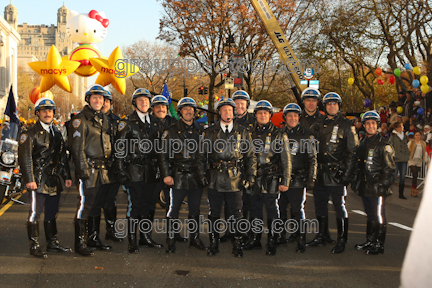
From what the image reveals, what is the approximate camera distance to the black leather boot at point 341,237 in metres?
5.87

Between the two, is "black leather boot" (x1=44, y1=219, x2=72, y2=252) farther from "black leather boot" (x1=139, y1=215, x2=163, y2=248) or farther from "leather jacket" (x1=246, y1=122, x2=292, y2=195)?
"leather jacket" (x1=246, y1=122, x2=292, y2=195)

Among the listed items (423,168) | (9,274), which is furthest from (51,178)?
(423,168)

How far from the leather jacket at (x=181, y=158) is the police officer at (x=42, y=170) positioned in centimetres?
144

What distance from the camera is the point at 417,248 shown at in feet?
4.17

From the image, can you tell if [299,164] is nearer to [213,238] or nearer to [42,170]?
[213,238]

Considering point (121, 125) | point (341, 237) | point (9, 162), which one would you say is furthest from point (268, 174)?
point (9, 162)

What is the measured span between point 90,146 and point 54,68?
7.29m

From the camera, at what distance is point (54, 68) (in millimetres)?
12016

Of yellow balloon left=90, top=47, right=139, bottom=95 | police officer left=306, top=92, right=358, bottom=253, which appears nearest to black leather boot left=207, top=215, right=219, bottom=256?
police officer left=306, top=92, right=358, bottom=253

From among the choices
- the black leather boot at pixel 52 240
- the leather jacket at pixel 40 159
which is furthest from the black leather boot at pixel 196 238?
the leather jacket at pixel 40 159

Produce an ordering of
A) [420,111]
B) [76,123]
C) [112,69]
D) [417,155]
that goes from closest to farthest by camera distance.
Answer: [76,123]
[112,69]
[417,155]
[420,111]

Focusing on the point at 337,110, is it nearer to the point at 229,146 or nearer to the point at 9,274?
the point at 229,146

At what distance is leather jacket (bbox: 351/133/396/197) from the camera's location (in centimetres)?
585

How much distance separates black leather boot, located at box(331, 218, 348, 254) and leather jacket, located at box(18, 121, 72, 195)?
13.2ft
